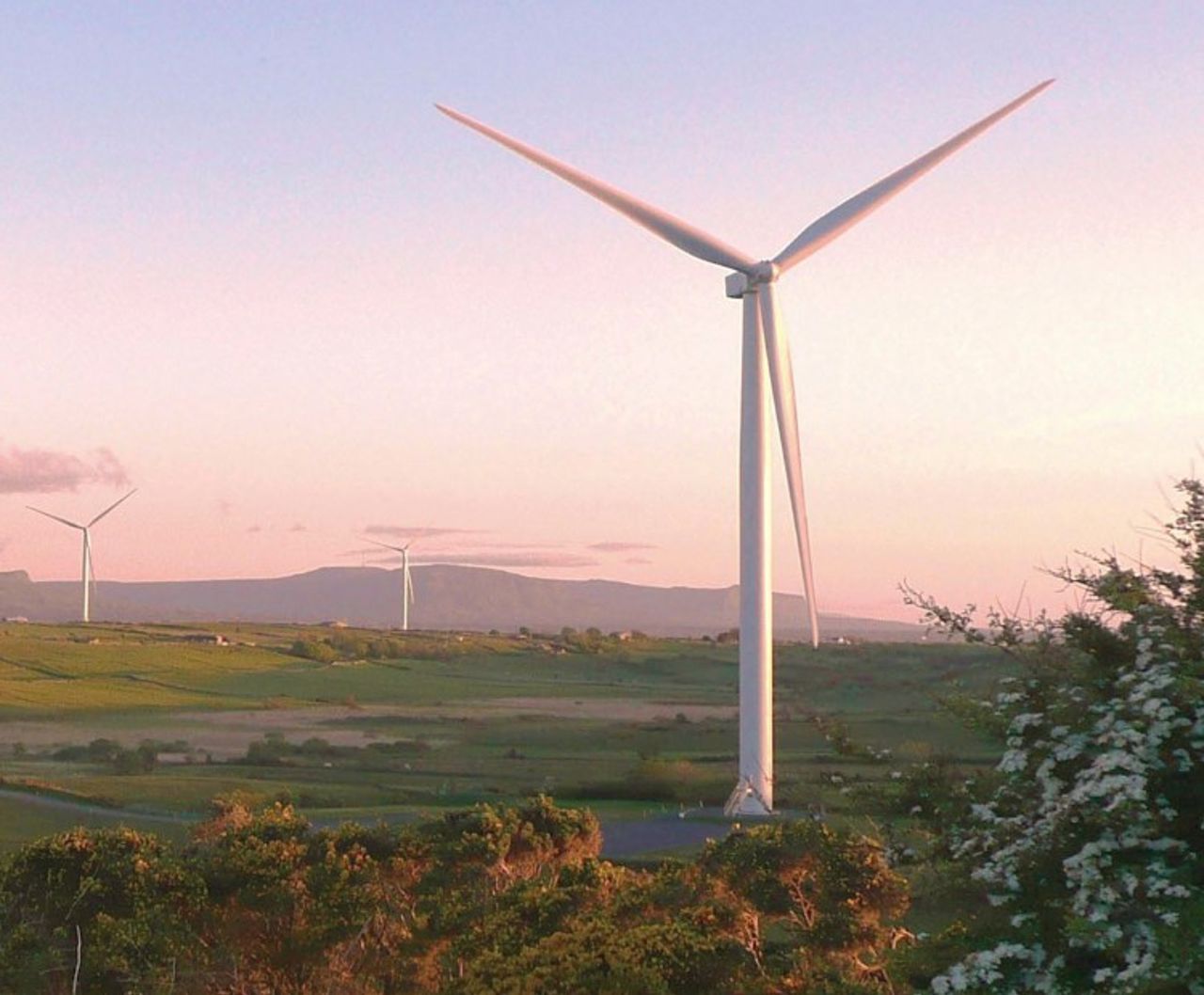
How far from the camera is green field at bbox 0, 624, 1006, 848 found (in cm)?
7319

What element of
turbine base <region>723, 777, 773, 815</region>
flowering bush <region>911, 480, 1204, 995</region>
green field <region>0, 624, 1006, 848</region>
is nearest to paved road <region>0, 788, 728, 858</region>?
green field <region>0, 624, 1006, 848</region>

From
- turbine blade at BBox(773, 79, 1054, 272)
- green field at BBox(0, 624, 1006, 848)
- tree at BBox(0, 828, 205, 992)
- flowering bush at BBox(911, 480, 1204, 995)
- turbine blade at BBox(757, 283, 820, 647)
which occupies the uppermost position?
turbine blade at BBox(773, 79, 1054, 272)

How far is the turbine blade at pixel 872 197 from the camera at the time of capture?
175ft

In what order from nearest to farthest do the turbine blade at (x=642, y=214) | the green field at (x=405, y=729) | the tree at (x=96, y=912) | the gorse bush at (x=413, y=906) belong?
the gorse bush at (x=413, y=906) → the tree at (x=96, y=912) → the turbine blade at (x=642, y=214) → the green field at (x=405, y=729)

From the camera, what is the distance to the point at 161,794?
74938mm

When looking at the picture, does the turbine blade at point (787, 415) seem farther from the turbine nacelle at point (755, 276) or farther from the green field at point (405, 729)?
the green field at point (405, 729)

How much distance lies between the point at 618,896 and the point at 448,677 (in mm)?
165620

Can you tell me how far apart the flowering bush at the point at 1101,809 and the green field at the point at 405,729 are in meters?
1.98

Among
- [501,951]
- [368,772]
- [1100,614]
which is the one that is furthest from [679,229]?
[368,772]

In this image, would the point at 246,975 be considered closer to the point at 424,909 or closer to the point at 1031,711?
the point at 424,909

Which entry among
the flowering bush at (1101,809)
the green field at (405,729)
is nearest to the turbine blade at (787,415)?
the green field at (405,729)

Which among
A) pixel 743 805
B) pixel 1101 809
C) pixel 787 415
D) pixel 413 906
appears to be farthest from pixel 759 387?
pixel 1101 809

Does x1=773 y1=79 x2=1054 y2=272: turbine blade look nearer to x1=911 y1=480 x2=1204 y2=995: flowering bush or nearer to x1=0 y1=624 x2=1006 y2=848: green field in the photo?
x1=0 y1=624 x2=1006 y2=848: green field

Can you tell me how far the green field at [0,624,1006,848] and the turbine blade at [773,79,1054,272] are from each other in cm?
1887
